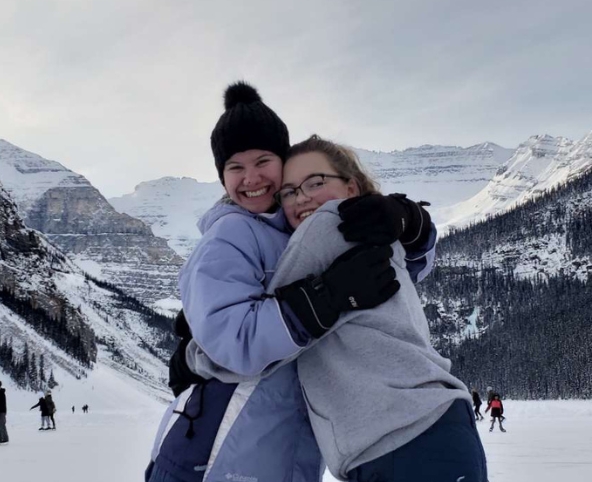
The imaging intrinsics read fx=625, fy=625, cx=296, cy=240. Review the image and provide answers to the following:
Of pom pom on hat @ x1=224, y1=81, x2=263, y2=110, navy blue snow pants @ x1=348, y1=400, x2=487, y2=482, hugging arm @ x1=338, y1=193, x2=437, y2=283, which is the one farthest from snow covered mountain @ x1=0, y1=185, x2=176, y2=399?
navy blue snow pants @ x1=348, y1=400, x2=487, y2=482

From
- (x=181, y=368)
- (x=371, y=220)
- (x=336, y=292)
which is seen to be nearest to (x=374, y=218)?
(x=371, y=220)

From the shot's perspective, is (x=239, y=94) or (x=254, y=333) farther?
(x=239, y=94)

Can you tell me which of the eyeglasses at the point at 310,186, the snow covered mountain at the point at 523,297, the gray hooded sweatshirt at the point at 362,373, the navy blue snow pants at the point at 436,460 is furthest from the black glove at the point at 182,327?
the snow covered mountain at the point at 523,297

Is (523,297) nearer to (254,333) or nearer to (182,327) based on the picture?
(182,327)

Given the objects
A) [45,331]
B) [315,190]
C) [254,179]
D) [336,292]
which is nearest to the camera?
[336,292]

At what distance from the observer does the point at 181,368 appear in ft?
8.46

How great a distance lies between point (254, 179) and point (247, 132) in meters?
0.25

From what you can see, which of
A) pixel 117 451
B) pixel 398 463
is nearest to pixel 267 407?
pixel 398 463

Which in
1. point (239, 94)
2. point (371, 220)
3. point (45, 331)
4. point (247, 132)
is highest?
point (239, 94)

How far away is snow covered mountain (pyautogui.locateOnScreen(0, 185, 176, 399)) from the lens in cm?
4975

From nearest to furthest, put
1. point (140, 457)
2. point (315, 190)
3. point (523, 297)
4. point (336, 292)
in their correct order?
1. point (336, 292)
2. point (315, 190)
3. point (140, 457)
4. point (523, 297)

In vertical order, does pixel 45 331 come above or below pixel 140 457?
below

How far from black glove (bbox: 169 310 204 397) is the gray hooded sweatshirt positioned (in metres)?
0.25

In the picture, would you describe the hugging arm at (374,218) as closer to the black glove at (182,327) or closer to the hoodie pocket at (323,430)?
the hoodie pocket at (323,430)
